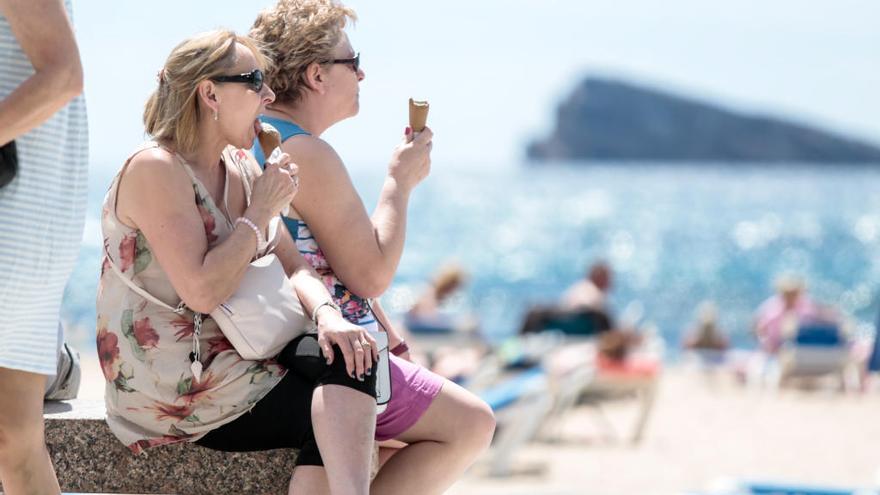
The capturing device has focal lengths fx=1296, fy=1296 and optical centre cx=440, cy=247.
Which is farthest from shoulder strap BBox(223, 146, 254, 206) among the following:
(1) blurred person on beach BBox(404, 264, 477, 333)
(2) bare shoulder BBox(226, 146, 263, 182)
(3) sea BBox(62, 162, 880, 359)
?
(3) sea BBox(62, 162, 880, 359)

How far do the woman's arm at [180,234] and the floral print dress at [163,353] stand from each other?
5cm

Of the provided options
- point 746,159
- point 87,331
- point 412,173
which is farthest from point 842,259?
point 746,159

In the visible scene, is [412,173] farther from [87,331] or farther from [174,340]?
[87,331]

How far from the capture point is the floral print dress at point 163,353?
8.36ft

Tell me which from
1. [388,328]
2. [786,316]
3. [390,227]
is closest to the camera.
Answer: [390,227]

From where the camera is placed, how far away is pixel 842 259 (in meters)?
43.4

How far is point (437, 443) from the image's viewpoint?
106 inches

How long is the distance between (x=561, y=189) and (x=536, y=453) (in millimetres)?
78656

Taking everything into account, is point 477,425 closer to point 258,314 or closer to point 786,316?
point 258,314

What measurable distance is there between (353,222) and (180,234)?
1.39ft

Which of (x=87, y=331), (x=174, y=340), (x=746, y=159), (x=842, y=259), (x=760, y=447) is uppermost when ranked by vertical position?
(x=174, y=340)

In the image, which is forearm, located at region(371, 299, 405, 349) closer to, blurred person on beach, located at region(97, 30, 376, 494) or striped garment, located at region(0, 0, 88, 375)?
blurred person on beach, located at region(97, 30, 376, 494)

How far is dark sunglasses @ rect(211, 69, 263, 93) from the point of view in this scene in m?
2.56

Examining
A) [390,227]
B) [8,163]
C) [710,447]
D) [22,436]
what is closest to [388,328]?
[390,227]
